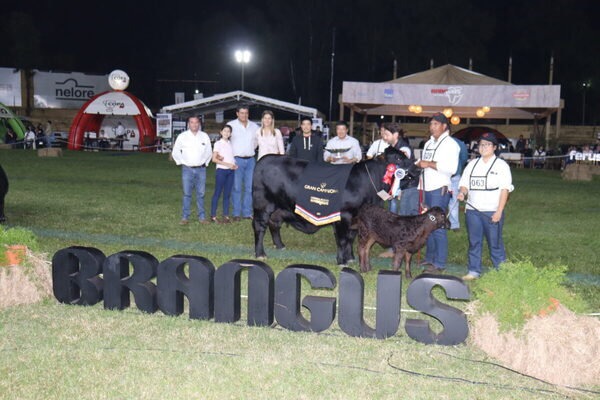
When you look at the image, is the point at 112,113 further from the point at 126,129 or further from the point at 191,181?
the point at 191,181

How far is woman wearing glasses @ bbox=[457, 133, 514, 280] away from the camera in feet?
21.5

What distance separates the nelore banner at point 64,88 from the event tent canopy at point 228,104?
11.8 metres

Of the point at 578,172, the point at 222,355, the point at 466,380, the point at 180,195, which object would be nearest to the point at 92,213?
the point at 180,195

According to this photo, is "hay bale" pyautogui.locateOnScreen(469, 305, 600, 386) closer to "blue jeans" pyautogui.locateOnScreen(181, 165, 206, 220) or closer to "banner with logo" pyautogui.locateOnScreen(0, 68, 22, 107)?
"blue jeans" pyautogui.locateOnScreen(181, 165, 206, 220)

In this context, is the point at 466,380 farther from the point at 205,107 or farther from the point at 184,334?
the point at 205,107

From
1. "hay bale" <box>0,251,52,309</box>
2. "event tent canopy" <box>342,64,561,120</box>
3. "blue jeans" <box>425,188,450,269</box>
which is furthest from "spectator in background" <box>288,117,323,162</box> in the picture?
"event tent canopy" <box>342,64,561,120</box>

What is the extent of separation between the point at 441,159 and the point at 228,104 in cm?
2589

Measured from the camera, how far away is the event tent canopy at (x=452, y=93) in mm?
24328

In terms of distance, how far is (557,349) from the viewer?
161 inches

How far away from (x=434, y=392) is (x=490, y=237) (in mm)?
3298

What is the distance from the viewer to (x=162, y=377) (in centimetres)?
394

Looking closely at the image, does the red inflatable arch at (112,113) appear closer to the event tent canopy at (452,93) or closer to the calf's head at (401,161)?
the event tent canopy at (452,93)

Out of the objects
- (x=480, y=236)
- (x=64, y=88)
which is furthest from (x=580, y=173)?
(x=64, y=88)

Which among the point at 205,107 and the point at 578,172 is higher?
the point at 205,107
